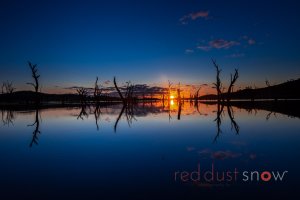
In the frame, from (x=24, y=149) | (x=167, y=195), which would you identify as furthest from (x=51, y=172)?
(x=24, y=149)

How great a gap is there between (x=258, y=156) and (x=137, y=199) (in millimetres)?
3887

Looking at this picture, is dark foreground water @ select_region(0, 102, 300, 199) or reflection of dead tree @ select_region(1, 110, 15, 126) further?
A: reflection of dead tree @ select_region(1, 110, 15, 126)

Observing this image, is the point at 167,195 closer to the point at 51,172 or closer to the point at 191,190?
the point at 191,190

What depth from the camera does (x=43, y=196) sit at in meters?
4.06

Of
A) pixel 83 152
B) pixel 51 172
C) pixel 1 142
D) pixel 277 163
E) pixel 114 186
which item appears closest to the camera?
pixel 114 186

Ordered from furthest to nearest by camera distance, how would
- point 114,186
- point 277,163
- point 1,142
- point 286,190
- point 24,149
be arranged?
point 1,142
point 24,149
point 277,163
point 114,186
point 286,190

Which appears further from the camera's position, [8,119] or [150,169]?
[8,119]

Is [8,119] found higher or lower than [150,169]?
higher

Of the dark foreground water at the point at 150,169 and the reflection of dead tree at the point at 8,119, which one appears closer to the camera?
the dark foreground water at the point at 150,169

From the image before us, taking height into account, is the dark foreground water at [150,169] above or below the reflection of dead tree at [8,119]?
below

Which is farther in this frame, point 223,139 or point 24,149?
point 223,139

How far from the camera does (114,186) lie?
177 inches

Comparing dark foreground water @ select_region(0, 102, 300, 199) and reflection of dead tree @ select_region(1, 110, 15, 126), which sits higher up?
reflection of dead tree @ select_region(1, 110, 15, 126)

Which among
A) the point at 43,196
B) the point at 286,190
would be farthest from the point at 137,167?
the point at 286,190
